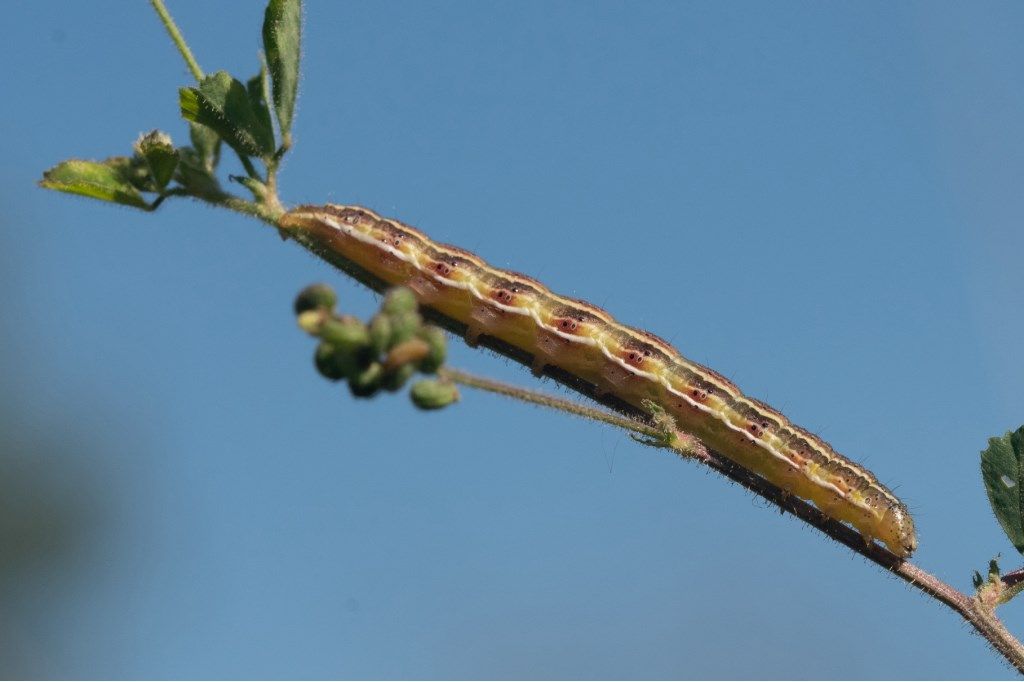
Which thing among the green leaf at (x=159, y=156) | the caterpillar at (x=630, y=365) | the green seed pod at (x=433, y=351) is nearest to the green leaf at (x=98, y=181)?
the green leaf at (x=159, y=156)

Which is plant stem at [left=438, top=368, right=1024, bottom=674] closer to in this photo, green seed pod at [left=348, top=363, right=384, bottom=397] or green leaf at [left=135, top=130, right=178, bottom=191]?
green seed pod at [left=348, top=363, right=384, bottom=397]

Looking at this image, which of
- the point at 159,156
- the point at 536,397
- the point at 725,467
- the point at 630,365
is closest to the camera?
the point at 536,397

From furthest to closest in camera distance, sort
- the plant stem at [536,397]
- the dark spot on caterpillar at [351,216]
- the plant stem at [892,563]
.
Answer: the dark spot on caterpillar at [351,216] → the plant stem at [892,563] → the plant stem at [536,397]

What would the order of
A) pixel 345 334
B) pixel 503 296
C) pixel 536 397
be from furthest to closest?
pixel 503 296
pixel 536 397
pixel 345 334

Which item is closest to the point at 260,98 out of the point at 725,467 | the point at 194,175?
the point at 194,175

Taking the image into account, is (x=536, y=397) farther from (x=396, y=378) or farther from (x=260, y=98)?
(x=260, y=98)

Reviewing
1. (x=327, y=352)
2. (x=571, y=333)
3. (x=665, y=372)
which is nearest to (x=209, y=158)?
(x=327, y=352)

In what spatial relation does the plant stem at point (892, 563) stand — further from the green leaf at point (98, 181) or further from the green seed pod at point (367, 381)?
the green leaf at point (98, 181)
